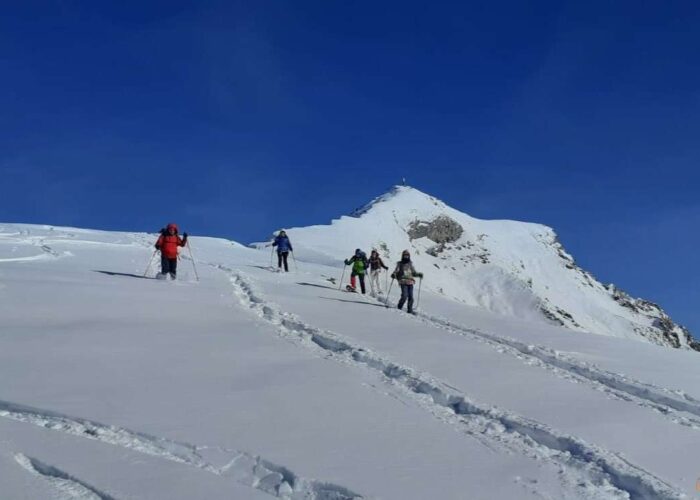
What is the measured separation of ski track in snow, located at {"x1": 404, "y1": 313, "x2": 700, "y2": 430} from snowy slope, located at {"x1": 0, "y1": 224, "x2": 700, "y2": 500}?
0.05 metres

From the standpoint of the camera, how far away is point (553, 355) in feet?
42.8

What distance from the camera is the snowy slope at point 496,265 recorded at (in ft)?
216

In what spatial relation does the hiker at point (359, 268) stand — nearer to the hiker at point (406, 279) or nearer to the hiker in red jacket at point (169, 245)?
the hiker at point (406, 279)

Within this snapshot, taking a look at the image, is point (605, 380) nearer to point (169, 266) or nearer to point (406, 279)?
point (406, 279)

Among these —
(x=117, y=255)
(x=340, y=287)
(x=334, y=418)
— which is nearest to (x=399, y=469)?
(x=334, y=418)

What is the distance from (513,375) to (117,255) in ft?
70.5

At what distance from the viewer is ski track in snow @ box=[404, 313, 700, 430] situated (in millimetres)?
9492

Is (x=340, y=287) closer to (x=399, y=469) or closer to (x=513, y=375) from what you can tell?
(x=513, y=375)

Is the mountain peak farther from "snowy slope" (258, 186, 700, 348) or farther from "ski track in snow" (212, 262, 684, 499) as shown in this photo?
"ski track in snow" (212, 262, 684, 499)

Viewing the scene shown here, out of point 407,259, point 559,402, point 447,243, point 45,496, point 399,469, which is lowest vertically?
point 45,496

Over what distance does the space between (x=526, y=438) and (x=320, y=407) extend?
218cm

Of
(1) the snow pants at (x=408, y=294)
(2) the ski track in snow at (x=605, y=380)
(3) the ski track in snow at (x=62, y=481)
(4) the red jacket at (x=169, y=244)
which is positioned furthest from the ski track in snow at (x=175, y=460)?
(4) the red jacket at (x=169, y=244)

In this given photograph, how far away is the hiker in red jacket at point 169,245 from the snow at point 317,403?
287cm

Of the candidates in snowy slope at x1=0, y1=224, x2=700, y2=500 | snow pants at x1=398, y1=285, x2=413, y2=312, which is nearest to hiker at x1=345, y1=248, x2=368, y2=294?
snow pants at x1=398, y1=285, x2=413, y2=312
